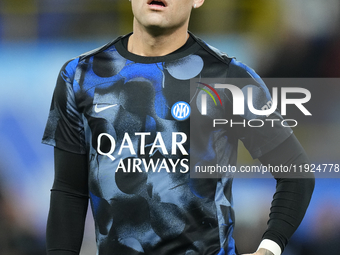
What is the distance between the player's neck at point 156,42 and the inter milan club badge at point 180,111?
0.63 feet

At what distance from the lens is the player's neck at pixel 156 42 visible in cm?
141

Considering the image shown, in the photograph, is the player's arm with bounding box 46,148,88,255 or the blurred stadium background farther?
the blurred stadium background

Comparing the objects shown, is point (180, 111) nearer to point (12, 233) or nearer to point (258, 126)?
point (258, 126)

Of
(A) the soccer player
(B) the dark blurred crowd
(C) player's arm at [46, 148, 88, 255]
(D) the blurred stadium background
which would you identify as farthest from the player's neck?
(B) the dark blurred crowd

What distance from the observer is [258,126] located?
1371 mm

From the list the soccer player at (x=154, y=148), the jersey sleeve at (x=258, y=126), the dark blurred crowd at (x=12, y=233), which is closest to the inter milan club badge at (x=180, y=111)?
the soccer player at (x=154, y=148)

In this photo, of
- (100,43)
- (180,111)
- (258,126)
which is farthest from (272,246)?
(100,43)

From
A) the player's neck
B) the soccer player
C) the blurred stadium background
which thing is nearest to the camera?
the soccer player

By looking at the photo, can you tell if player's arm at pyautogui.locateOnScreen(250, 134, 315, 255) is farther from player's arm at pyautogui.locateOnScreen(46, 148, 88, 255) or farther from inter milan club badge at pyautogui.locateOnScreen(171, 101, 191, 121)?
player's arm at pyautogui.locateOnScreen(46, 148, 88, 255)

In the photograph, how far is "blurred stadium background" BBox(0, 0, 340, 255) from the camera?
2238mm

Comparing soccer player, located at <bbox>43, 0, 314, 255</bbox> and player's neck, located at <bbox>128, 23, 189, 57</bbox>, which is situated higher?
player's neck, located at <bbox>128, 23, 189, 57</bbox>

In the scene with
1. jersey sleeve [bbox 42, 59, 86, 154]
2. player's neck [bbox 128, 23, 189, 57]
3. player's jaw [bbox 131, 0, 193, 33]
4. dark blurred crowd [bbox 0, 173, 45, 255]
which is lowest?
dark blurred crowd [bbox 0, 173, 45, 255]

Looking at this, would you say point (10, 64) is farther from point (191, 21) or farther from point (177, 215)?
point (177, 215)

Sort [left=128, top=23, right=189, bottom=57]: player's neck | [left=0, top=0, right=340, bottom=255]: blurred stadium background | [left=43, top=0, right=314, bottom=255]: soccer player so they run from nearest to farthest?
1. [left=43, top=0, right=314, bottom=255]: soccer player
2. [left=128, top=23, right=189, bottom=57]: player's neck
3. [left=0, top=0, right=340, bottom=255]: blurred stadium background
